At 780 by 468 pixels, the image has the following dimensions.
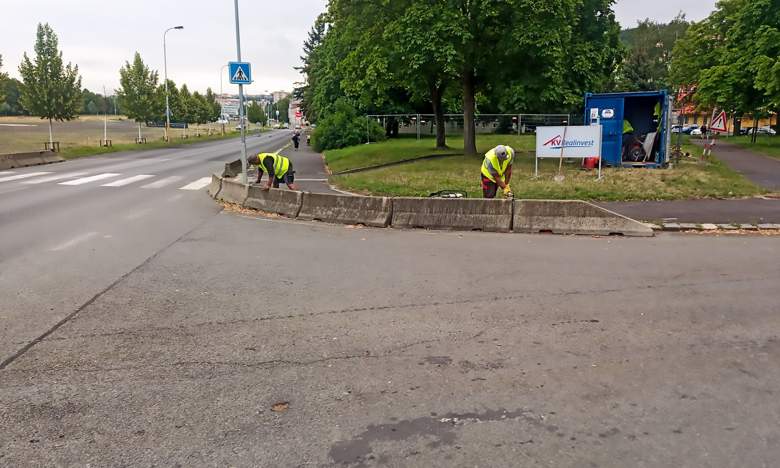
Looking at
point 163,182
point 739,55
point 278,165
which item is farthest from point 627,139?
point 739,55

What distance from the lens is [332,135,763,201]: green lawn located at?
15.0m

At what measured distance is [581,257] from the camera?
8805mm

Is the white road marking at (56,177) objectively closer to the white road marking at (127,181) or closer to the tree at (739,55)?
the white road marking at (127,181)

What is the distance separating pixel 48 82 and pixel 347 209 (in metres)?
32.4

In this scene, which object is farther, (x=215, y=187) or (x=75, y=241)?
(x=215, y=187)

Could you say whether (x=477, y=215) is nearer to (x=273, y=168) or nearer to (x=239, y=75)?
(x=273, y=168)

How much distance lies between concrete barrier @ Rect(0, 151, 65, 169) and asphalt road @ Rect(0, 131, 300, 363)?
4115 mm

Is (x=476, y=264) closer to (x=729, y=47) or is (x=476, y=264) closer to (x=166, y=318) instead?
(x=166, y=318)

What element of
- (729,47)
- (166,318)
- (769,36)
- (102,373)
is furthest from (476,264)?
(729,47)

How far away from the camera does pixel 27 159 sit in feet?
87.9

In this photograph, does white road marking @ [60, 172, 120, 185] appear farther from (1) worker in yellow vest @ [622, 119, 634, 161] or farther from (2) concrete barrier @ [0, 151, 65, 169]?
(1) worker in yellow vest @ [622, 119, 634, 161]

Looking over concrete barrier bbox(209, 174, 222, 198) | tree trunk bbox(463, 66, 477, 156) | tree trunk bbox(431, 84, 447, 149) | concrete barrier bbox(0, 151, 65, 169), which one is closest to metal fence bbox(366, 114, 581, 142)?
tree trunk bbox(431, 84, 447, 149)

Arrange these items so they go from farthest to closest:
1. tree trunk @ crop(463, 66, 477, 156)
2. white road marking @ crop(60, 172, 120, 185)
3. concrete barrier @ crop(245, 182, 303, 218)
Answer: tree trunk @ crop(463, 66, 477, 156), white road marking @ crop(60, 172, 120, 185), concrete barrier @ crop(245, 182, 303, 218)

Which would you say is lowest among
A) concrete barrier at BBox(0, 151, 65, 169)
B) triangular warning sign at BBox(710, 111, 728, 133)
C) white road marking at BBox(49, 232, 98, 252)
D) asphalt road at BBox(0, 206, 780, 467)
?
asphalt road at BBox(0, 206, 780, 467)
